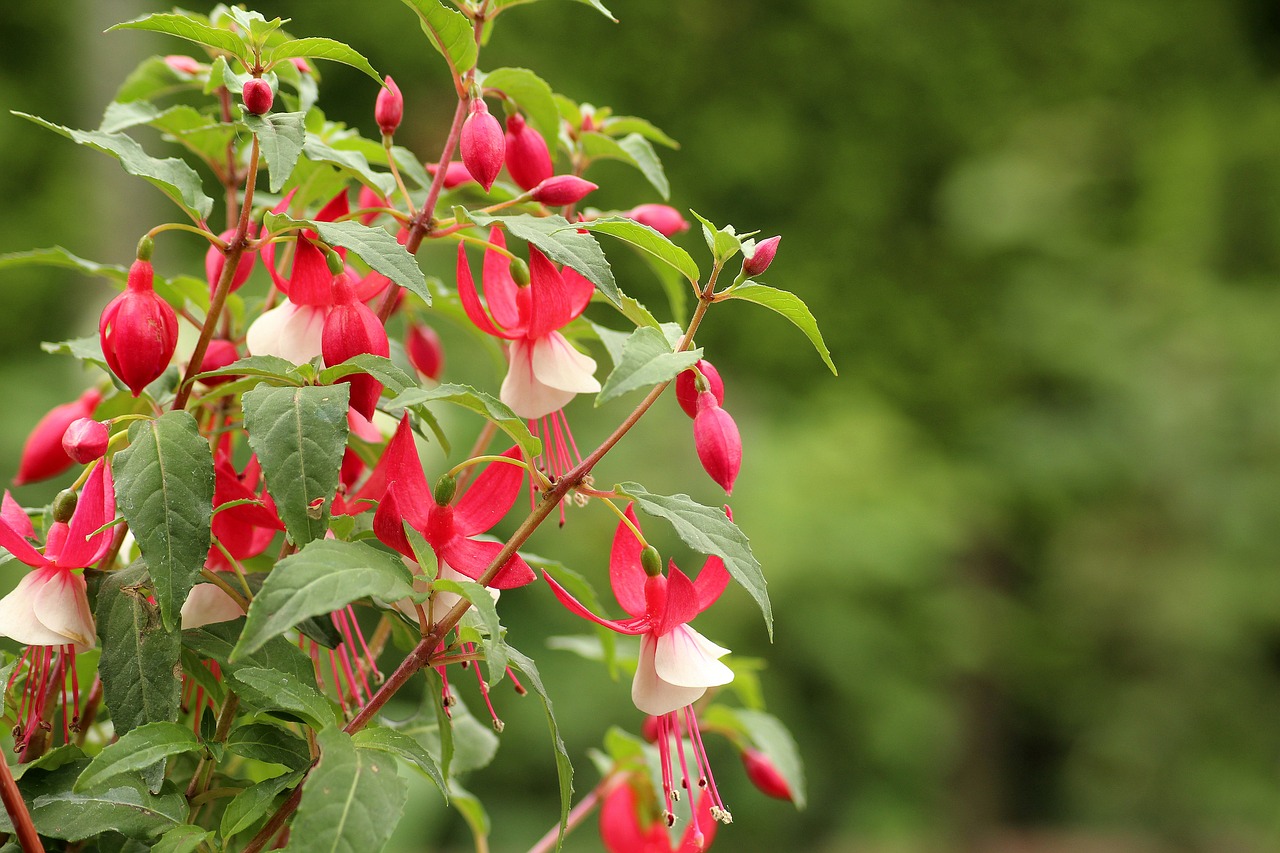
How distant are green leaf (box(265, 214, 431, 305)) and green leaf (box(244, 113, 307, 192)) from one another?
0.05ft

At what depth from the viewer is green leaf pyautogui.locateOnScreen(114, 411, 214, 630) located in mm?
322

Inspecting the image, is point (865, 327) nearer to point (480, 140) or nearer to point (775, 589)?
point (775, 589)

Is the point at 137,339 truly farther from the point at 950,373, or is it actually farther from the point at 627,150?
the point at 950,373

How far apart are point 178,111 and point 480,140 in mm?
154

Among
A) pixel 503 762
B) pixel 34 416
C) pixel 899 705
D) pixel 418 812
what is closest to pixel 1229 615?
pixel 899 705

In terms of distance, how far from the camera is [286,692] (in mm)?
332

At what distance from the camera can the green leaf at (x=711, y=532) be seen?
0.34 meters

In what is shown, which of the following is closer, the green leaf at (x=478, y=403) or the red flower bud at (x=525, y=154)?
the green leaf at (x=478, y=403)

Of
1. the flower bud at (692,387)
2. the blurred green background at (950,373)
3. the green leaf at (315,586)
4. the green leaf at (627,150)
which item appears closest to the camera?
the green leaf at (315,586)

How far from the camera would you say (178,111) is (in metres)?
0.46

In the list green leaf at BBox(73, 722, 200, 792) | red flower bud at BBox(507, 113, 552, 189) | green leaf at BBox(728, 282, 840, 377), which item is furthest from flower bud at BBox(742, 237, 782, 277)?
green leaf at BBox(73, 722, 200, 792)

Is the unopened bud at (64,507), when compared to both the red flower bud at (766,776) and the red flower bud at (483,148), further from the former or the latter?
the red flower bud at (766,776)

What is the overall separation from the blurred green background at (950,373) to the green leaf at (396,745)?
164 cm

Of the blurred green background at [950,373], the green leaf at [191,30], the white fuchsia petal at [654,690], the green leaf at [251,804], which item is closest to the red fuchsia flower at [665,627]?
the white fuchsia petal at [654,690]
